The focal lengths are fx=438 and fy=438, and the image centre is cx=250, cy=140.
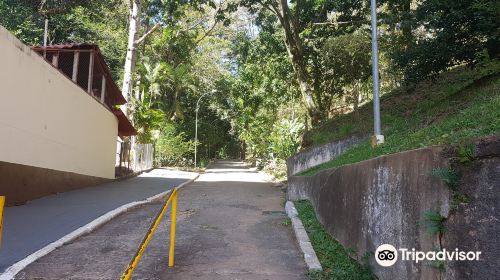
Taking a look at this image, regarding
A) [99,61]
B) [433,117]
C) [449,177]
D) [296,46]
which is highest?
[296,46]

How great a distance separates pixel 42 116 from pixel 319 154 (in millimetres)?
8536

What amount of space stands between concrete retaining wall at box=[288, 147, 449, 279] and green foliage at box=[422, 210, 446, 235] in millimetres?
45

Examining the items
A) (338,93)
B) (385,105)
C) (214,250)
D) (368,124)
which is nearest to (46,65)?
(214,250)

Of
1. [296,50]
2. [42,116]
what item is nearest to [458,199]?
[42,116]

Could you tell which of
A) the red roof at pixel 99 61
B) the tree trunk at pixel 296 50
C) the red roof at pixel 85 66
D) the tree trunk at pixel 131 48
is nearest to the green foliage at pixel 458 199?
the red roof at pixel 85 66

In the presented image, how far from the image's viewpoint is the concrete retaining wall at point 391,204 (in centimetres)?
362

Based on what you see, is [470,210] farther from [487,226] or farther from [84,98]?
[84,98]

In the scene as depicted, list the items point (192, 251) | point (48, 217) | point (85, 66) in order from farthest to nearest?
1. point (85, 66)
2. point (48, 217)
3. point (192, 251)

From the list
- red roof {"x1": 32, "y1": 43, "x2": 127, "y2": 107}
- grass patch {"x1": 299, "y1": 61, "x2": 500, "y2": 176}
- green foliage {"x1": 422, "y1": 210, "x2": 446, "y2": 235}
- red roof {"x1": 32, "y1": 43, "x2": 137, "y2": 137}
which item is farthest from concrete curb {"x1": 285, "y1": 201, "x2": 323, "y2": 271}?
red roof {"x1": 32, "y1": 43, "x2": 127, "y2": 107}

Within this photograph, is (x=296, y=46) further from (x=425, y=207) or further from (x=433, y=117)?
(x=425, y=207)

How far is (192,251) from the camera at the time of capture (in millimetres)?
6883

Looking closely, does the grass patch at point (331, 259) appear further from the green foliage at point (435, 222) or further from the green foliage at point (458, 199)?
the green foliage at point (458, 199)

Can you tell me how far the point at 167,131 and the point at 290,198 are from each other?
20976mm

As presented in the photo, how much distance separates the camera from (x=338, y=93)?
68.4 feet
